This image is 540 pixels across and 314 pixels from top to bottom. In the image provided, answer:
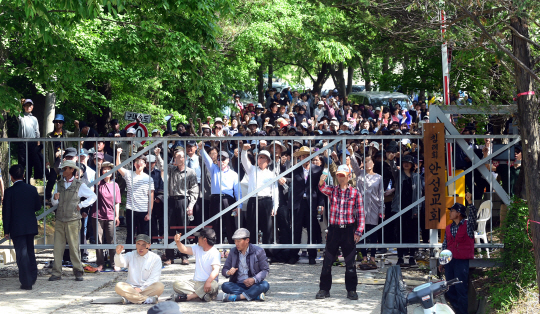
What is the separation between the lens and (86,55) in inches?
527

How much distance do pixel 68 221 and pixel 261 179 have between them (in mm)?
3131

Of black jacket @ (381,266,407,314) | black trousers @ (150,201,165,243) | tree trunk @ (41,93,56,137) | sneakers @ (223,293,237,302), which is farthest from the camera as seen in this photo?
tree trunk @ (41,93,56,137)

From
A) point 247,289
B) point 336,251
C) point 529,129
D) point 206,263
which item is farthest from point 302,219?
point 529,129

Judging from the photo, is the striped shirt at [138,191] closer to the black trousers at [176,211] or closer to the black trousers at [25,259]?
the black trousers at [176,211]

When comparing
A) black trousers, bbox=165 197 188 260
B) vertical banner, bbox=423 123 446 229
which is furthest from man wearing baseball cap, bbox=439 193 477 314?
black trousers, bbox=165 197 188 260

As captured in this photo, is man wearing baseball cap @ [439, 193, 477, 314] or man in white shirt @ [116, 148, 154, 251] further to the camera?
man in white shirt @ [116, 148, 154, 251]

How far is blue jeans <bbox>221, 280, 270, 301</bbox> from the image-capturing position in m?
8.67

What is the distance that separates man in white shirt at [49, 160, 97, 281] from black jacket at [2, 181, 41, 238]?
439 mm

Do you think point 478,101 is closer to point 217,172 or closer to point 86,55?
point 217,172

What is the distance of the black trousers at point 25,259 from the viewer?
9.38 metres

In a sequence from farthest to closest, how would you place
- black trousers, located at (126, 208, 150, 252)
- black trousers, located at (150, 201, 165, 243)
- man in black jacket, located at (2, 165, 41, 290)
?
1. black trousers, located at (150, 201, 165, 243)
2. black trousers, located at (126, 208, 150, 252)
3. man in black jacket, located at (2, 165, 41, 290)

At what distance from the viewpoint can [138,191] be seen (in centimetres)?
1085

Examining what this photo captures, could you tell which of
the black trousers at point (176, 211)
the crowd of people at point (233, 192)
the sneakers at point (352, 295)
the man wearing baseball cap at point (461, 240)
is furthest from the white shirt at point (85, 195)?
the man wearing baseball cap at point (461, 240)

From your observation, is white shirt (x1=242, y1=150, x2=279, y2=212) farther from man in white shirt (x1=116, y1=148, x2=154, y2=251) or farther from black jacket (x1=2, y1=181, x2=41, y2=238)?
black jacket (x1=2, y1=181, x2=41, y2=238)
